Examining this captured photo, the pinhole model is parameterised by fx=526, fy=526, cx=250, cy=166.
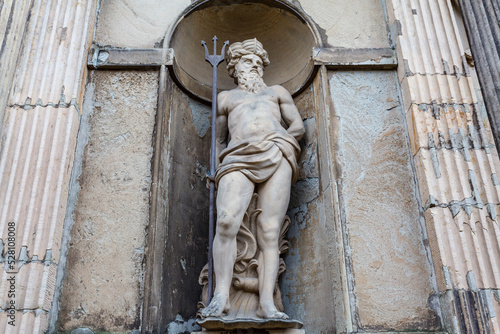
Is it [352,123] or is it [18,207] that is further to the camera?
[352,123]

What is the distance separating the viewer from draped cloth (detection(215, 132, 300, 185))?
407 centimetres

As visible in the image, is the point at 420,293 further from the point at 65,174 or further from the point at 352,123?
the point at 65,174

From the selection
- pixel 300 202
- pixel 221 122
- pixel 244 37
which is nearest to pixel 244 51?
pixel 221 122

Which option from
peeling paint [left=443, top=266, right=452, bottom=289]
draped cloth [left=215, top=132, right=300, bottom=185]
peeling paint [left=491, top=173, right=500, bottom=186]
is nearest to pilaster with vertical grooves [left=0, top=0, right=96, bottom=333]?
draped cloth [left=215, top=132, right=300, bottom=185]

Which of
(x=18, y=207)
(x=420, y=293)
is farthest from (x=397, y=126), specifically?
(x=18, y=207)

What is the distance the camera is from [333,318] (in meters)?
3.96

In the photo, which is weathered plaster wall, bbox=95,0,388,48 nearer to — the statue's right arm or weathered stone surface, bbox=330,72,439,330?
weathered stone surface, bbox=330,72,439,330

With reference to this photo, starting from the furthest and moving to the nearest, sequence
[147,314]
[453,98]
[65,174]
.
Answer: [453,98] → [65,174] → [147,314]

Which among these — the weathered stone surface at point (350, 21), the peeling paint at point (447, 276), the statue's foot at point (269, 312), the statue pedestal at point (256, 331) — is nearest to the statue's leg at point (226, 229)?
the statue pedestal at point (256, 331)

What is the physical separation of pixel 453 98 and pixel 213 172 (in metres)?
2.09

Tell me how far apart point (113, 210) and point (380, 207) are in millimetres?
2161

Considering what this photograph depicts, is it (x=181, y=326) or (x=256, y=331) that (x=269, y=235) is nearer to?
(x=256, y=331)

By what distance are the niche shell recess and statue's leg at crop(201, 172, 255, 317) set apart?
150 centimetres

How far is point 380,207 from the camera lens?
4.25 m
